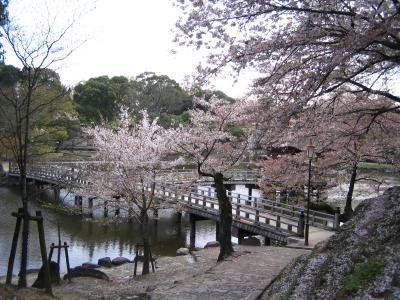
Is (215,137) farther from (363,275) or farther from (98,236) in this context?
(363,275)

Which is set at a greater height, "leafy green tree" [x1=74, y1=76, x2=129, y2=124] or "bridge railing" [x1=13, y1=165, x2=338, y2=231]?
"leafy green tree" [x1=74, y1=76, x2=129, y2=124]

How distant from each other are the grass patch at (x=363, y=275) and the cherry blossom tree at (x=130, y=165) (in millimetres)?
12820

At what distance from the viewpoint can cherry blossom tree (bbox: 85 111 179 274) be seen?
58.1ft

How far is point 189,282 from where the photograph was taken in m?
10.3

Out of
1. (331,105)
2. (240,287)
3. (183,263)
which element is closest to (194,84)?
(331,105)

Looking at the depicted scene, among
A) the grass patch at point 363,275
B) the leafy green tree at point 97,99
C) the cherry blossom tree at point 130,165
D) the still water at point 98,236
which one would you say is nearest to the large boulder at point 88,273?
the cherry blossom tree at point 130,165

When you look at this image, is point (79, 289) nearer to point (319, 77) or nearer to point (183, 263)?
point (183, 263)

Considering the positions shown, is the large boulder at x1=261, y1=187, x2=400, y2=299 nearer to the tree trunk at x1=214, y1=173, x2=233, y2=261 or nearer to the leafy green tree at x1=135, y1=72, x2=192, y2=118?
the tree trunk at x1=214, y1=173, x2=233, y2=261

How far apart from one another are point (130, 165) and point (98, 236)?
9052mm

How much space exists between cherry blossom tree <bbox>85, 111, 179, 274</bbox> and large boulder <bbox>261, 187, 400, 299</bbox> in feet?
39.6

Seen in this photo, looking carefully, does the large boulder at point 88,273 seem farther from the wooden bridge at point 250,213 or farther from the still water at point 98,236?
the still water at point 98,236

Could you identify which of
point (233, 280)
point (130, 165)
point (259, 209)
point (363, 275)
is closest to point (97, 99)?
point (130, 165)

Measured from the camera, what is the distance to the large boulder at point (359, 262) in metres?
3.66

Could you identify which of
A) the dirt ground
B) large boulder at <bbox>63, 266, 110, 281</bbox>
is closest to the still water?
large boulder at <bbox>63, 266, 110, 281</bbox>
